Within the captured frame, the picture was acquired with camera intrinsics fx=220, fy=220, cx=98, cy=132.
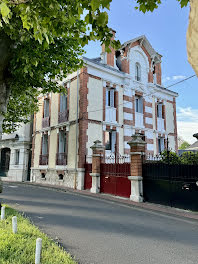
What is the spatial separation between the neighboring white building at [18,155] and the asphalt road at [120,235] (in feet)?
48.3

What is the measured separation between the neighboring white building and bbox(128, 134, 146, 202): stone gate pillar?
14300 millimetres

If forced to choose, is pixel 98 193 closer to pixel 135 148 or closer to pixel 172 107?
pixel 135 148

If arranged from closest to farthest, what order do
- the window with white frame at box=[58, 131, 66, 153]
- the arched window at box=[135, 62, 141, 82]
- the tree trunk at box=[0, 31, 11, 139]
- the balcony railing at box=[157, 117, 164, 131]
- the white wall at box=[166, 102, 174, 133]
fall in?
the tree trunk at box=[0, 31, 11, 139]
the window with white frame at box=[58, 131, 66, 153]
the arched window at box=[135, 62, 141, 82]
the balcony railing at box=[157, 117, 164, 131]
the white wall at box=[166, 102, 174, 133]

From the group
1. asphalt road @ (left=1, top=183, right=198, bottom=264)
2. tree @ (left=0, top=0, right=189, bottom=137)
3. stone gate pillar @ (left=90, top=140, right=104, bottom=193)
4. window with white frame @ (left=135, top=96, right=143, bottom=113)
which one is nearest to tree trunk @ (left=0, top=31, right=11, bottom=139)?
tree @ (left=0, top=0, right=189, bottom=137)

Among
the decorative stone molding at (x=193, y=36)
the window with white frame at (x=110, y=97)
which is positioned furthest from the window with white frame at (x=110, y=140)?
the decorative stone molding at (x=193, y=36)

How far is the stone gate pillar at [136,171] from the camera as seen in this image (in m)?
10.4

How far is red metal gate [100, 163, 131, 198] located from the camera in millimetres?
11609

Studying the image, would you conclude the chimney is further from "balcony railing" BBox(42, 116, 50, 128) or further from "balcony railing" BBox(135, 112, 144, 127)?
"balcony railing" BBox(42, 116, 50, 128)

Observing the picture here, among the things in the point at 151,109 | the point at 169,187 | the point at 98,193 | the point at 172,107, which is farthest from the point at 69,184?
the point at 172,107

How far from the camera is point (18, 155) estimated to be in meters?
23.6

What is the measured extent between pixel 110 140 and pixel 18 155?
11.6m

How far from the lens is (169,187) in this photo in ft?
30.5

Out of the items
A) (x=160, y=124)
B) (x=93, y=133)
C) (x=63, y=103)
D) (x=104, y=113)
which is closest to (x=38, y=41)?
(x=93, y=133)

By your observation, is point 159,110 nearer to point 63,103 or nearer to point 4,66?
point 63,103
